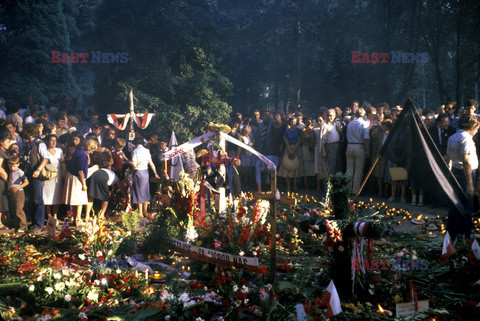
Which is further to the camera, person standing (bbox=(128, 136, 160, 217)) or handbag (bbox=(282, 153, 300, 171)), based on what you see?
handbag (bbox=(282, 153, 300, 171))

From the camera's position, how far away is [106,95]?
16.3 m

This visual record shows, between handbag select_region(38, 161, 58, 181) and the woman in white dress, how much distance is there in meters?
0.10

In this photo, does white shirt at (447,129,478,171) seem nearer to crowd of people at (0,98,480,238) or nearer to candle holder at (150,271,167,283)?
crowd of people at (0,98,480,238)

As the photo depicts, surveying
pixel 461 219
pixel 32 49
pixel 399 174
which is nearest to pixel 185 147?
pixel 461 219

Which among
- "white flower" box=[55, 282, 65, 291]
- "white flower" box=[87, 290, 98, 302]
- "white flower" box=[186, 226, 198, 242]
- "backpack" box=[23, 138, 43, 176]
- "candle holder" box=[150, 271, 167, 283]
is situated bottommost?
"candle holder" box=[150, 271, 167, 283]

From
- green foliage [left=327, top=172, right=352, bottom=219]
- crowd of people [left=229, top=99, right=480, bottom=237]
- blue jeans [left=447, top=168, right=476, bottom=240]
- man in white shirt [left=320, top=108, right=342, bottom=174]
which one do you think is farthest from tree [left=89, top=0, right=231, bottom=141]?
green foliage [left=327, top=172, right=352, bottom=219]

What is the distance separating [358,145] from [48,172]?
7.69 metres

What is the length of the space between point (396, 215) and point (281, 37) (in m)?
17.9

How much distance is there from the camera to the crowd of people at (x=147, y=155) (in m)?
9.38

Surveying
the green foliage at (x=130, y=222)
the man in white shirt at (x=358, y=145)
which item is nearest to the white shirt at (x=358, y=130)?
the man in white shirt at (x=358, y=145)

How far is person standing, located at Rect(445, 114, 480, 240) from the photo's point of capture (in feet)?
23.2

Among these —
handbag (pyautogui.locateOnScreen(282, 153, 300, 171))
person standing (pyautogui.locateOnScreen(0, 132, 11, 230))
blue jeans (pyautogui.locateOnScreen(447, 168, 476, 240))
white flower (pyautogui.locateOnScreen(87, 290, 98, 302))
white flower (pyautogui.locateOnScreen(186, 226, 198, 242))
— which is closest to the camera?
white flower (pyautogui.locateOnScreen(87, 290, 98, 302))

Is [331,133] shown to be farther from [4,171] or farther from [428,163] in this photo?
[4,171]

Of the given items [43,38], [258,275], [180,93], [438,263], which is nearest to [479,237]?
[438,263]
